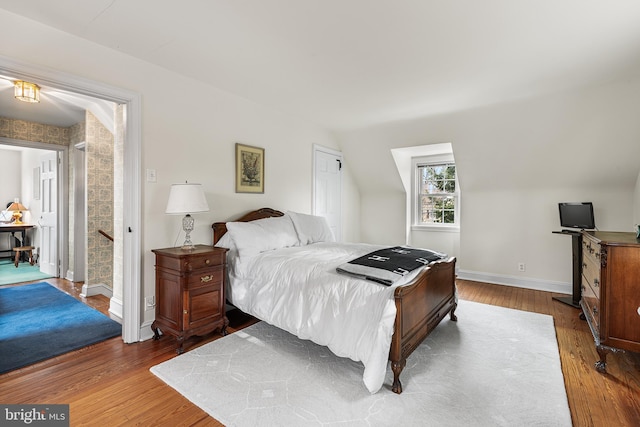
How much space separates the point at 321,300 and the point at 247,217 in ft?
5.56

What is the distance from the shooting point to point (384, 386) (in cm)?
202

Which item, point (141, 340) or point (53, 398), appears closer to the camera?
point (53, 398)

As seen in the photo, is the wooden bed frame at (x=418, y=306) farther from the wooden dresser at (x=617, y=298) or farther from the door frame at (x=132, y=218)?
the wooden dresser at (x=617, y=298)

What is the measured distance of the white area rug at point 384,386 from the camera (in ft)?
5.71

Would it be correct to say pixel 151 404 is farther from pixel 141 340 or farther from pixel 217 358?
pixel 141 340

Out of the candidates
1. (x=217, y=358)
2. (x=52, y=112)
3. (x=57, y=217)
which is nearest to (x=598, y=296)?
(x=217, y=358)

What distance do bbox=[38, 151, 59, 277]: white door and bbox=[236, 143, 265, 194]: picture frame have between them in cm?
327

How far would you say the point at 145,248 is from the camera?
2.74 metres

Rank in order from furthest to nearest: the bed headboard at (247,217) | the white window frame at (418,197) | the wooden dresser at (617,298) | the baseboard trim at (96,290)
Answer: the white window frame at (418,197) → the baseboard trim at (96,290) → the bed headboard at (247,217) → the wooden dresser at (617,298)

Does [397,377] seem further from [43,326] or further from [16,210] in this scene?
[16,210]

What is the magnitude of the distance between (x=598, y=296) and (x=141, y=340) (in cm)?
374

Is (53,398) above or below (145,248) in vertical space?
below

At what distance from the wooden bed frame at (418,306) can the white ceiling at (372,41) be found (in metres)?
1.69

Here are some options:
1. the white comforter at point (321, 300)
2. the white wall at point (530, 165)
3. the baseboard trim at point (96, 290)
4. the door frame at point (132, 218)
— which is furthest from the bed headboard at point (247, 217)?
the white wall at point (530, 165)
